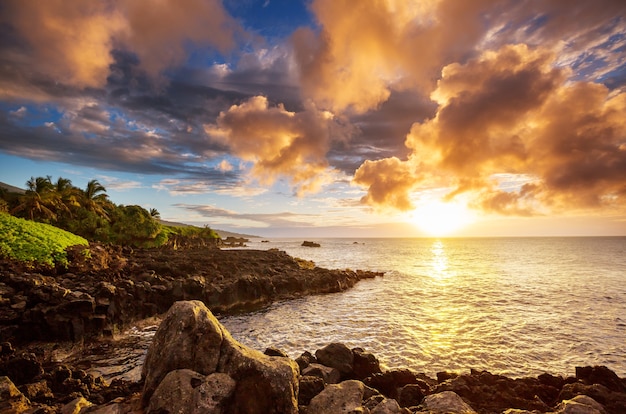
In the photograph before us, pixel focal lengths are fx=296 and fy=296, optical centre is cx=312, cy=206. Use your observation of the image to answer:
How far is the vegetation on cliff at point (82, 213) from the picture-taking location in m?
49.5

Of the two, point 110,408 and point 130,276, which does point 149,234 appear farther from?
point 110,408

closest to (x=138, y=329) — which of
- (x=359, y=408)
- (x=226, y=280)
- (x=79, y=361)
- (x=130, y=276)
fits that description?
(x=79, y=361)

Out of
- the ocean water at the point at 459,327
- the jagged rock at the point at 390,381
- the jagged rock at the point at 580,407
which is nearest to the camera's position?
the jagged rock at the point at 580,407

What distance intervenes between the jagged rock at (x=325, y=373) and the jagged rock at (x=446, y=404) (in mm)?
4165

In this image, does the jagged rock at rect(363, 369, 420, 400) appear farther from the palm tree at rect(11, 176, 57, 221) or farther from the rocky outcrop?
the palm tree at rect(11, 176, 57, 221)

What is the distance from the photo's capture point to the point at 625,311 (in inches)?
1200

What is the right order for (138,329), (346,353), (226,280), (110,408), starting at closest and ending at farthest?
(110,408) → (346,353) → (138,329) → (226,280)

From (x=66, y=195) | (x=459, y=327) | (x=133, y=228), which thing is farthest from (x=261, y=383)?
(x=66, y=195)

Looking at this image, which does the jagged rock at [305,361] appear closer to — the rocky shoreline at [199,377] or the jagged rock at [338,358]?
the rocky shoreline at [199,377]

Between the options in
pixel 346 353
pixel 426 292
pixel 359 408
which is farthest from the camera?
pixel 426 292

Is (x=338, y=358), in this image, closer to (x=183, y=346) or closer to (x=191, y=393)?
(x=183, y=346)

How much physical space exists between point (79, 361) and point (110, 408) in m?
10.8

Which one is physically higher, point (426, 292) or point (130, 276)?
point (130, 276)

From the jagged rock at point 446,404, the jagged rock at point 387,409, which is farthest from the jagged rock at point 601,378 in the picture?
the jagged rock at point 387,409
